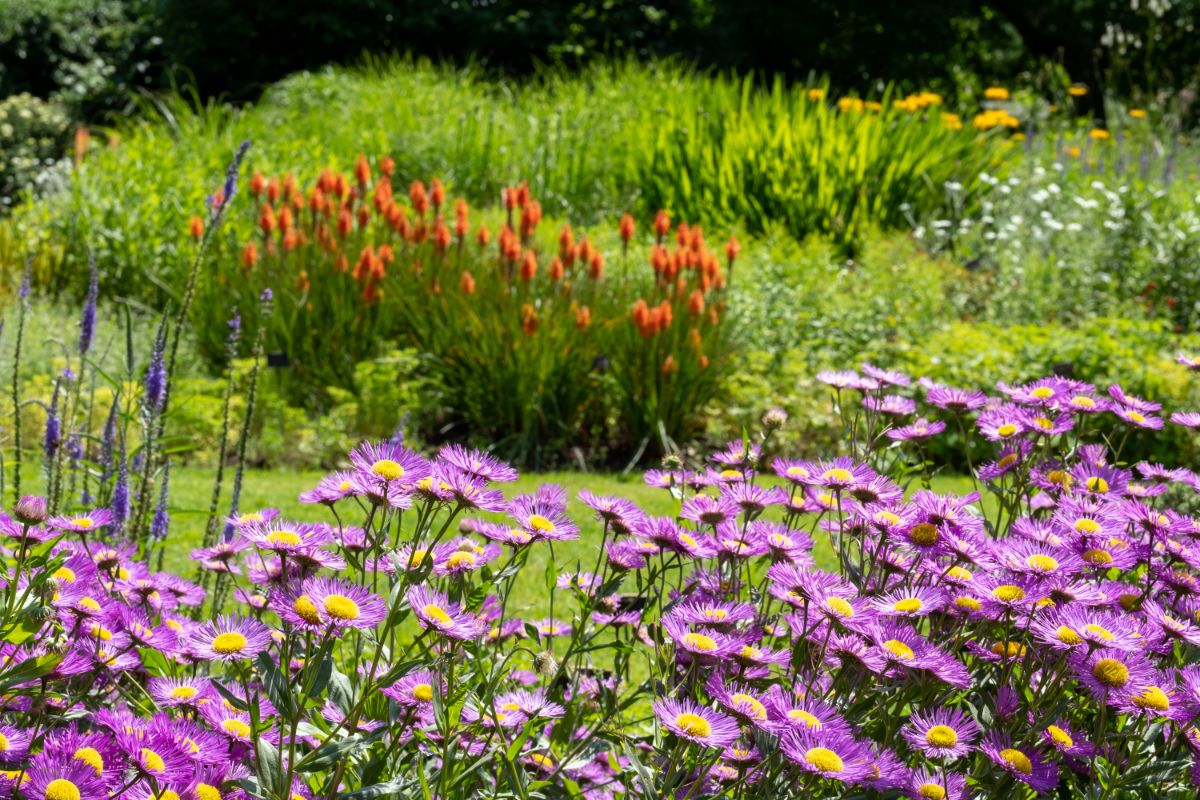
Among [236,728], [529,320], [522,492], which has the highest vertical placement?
[236,728]

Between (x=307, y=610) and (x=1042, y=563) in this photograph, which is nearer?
(x=307, y=610)

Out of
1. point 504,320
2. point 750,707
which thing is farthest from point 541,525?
point 504,320

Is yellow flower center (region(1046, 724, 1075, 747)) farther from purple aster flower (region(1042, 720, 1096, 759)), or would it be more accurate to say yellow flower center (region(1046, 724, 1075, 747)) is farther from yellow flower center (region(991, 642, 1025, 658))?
yellow flower center (region(991, 642, 1025, 658))

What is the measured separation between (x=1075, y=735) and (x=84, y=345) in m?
2.10

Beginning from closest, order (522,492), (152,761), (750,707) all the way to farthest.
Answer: (152,761), (750,707), (522,492)

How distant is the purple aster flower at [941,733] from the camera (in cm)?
147

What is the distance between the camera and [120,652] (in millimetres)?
1665

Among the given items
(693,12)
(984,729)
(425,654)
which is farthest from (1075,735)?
(693,12)

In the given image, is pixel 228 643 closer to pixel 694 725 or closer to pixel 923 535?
pixel 694 725

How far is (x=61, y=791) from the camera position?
3.91ft

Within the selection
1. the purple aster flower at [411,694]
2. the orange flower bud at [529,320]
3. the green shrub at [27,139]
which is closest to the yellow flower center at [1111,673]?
the purple aster flower at [411,694]

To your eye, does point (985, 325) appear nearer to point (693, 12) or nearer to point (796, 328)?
point (796, 328)

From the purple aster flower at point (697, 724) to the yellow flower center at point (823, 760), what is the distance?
0.32 feet

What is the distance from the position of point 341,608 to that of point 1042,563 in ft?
3.14
